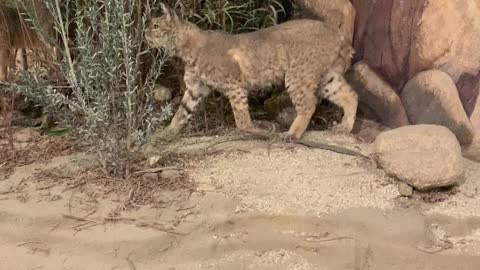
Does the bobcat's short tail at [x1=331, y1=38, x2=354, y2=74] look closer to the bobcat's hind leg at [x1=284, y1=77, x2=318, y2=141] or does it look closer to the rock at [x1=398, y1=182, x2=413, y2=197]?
the bobcat's hind leg at [x1=284, y1=77, x2=318, y2=141]

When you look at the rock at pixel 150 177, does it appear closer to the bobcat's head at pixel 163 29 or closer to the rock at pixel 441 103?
the bobcat's head at pixel 163 29

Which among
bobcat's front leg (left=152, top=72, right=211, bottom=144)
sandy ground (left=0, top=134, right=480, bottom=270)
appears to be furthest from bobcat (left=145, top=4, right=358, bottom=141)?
sandy ground (left=0, top=134, right=480, bottom=270)

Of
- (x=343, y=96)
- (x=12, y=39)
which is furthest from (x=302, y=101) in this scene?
(x=12, y=39)

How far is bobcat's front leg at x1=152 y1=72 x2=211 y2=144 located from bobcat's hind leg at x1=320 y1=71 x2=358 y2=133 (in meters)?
0.91

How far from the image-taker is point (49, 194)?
4203 mm

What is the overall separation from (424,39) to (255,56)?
3.95ft

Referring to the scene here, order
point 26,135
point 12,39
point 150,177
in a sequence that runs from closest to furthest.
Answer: point 150,177, point 26,135, point 12,39

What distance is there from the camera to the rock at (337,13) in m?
5.26

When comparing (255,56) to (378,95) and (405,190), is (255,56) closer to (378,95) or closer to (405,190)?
(378,95)

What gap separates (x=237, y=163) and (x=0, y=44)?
84.0 inches

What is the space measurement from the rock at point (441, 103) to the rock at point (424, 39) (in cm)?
10

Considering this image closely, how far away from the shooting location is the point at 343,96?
17.0 feet

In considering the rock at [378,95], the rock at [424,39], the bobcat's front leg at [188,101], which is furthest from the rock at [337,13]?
the bobcat's front leg at [188,101]

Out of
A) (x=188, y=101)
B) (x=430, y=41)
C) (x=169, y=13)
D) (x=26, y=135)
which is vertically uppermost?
(x=169, y=13)
